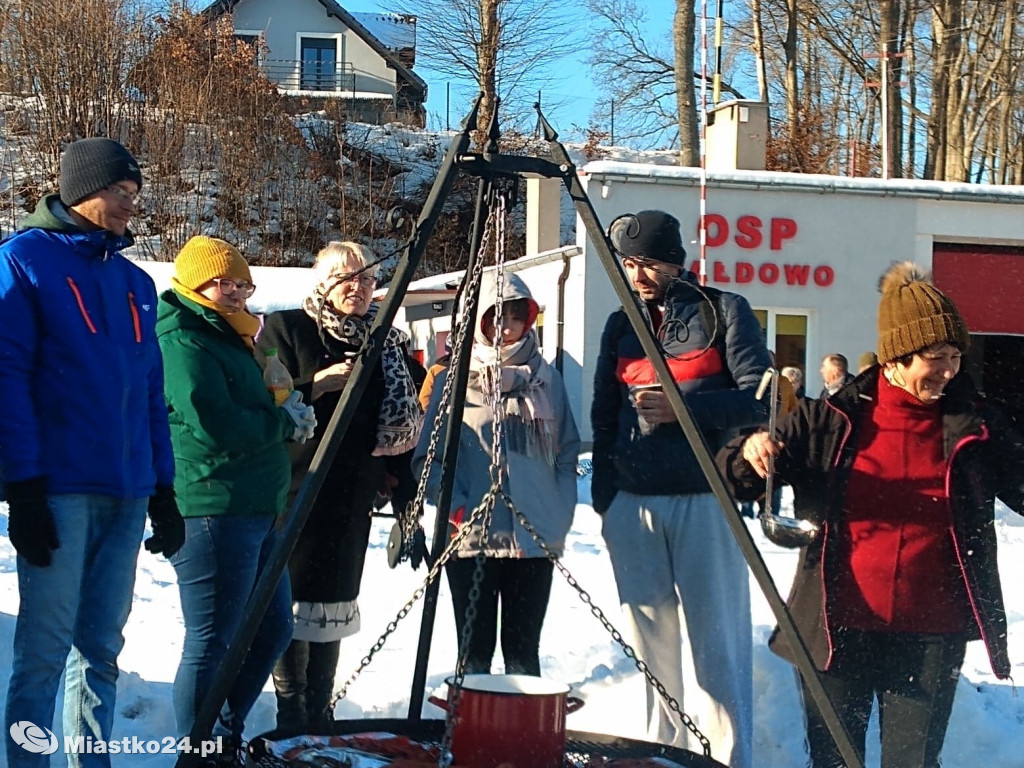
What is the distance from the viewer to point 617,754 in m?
3.28

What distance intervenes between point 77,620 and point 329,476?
105cm

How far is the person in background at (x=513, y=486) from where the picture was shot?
152 inches

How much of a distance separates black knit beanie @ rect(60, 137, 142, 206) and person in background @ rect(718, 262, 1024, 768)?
6.03 feet

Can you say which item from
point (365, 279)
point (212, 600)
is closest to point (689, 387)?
point (365, 279)

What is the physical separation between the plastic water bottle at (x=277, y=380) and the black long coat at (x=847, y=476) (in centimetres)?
133

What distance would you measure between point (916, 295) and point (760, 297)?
35.9ft

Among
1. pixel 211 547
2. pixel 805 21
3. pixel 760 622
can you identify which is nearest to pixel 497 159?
pixel 211 547

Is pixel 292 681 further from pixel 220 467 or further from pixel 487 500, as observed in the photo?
pixel 487 500

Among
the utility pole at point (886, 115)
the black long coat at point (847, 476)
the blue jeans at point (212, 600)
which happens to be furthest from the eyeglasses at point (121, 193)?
the utility pole at point (886, 115)

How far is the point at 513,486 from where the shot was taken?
3861 millimetres

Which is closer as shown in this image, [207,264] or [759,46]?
[207,264]

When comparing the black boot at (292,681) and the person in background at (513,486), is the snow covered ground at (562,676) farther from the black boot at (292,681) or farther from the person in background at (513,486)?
the person in background at (513,486)

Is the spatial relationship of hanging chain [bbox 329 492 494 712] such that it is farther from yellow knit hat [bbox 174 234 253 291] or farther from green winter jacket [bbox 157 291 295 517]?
yellow knit hat [bbox 174 234 253 291]

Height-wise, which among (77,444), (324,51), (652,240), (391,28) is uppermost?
(391,28)
